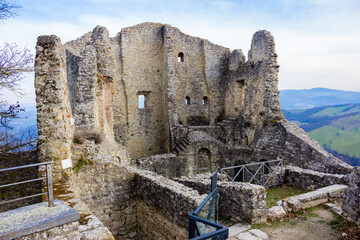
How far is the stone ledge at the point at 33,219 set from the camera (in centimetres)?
259

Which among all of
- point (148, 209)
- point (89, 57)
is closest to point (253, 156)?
point (148, 209)

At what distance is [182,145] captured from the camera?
15398mm

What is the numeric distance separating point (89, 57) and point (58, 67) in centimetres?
432

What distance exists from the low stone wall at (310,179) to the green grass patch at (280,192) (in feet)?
0.91

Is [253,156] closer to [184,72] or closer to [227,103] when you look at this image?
[227,103]

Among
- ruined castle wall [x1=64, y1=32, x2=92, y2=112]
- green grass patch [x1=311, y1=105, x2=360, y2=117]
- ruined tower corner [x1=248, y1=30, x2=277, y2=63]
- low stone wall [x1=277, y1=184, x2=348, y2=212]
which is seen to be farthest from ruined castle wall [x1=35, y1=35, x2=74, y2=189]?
green grass patch [x1=311, y1=105, x2=360, y2=117]

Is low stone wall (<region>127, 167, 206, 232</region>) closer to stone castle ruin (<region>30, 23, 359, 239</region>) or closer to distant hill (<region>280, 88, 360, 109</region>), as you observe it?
stone castle ruin (<region>30, 23, 359, 239</region>)

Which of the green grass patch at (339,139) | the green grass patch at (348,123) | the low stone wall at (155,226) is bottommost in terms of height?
the green grass patch at (339,139)

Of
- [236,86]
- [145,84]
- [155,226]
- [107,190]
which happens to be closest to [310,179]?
[155,226]

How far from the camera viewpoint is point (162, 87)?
18.6 m

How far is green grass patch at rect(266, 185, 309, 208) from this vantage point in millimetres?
7727

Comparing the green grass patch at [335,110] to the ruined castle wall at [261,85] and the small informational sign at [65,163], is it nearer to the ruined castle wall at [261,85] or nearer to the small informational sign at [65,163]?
the ruined castle wall at [261,85]

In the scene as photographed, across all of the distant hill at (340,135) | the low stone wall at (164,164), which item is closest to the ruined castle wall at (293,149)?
the low stone wall at (164,164)

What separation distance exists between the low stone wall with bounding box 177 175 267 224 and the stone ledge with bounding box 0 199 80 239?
447 cm
